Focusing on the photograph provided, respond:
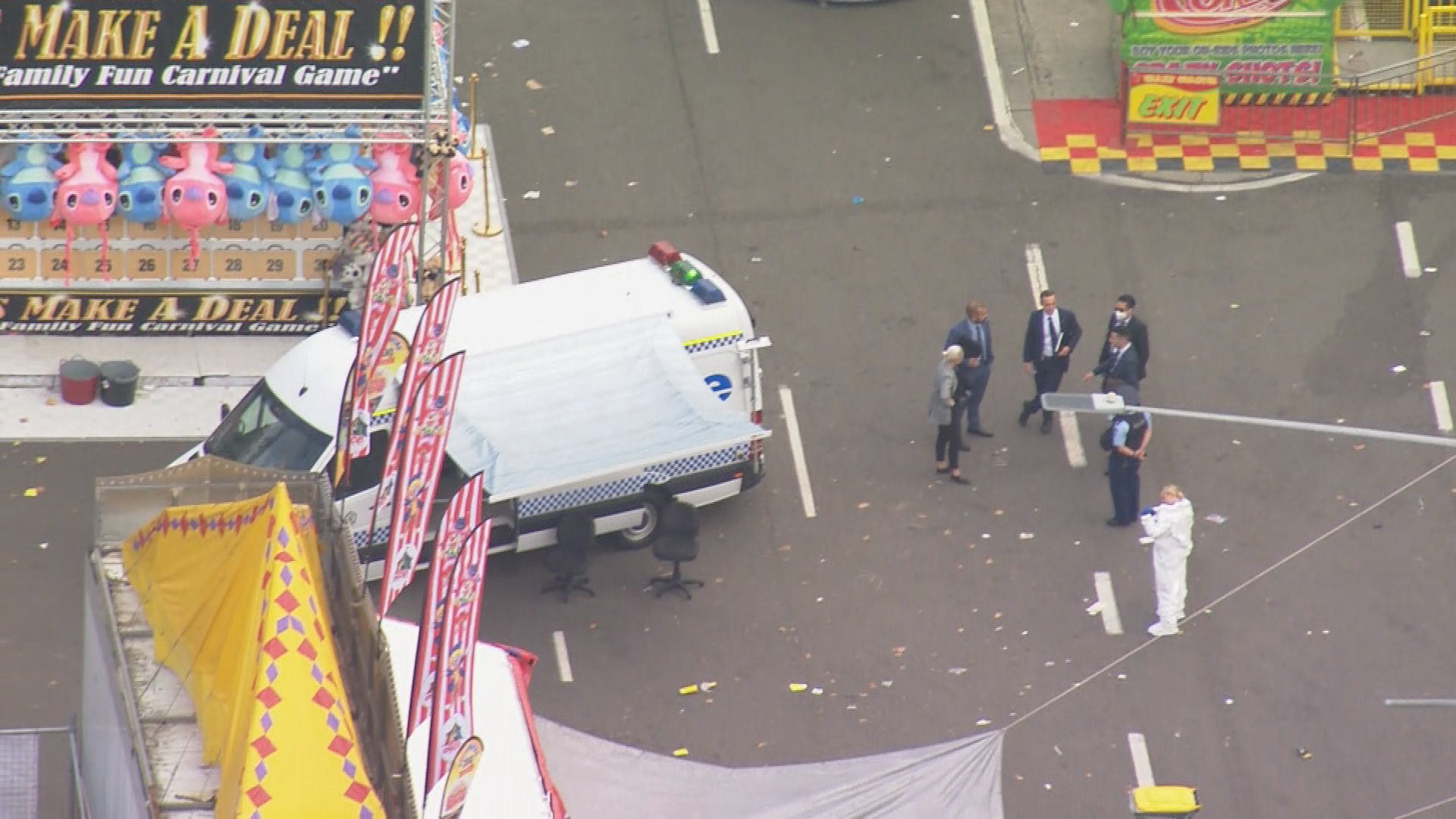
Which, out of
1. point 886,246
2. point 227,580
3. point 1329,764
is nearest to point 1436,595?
point 1329,764

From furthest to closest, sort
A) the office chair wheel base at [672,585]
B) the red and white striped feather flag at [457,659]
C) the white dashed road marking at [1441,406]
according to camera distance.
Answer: the white dashed road marking at [1441,406] → the office chair wheel base at [672,585] → the red and white striped feather flag at [457,659]

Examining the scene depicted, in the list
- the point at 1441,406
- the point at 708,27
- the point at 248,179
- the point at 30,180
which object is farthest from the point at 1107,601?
the point at 30,180

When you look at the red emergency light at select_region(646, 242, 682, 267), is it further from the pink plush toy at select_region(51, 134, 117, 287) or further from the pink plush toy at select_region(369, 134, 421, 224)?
the pink plush toy at select_region(51, 134, 117, 287)

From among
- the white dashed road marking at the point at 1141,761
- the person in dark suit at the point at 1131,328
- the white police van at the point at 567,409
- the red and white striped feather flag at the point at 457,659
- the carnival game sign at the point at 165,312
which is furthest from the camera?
the carnival game sign at the point at 165,312

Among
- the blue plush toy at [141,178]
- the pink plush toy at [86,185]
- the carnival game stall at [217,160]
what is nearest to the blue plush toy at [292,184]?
the carnival game stall at [217,160]

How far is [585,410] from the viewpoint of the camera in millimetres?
23438

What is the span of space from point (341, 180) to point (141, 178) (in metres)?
1.83

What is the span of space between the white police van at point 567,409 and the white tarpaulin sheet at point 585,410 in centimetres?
1

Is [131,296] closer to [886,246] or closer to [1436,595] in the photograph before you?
[886,246]

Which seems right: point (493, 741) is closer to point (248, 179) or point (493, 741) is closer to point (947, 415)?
point (947, 415)

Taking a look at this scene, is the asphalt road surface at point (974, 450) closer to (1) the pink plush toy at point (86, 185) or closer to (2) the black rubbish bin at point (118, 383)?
(2) the black rubbish bin at point (118, 383)

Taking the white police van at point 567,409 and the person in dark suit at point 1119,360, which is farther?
the person in dark suit at point 1119,360

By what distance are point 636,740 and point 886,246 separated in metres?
7.73

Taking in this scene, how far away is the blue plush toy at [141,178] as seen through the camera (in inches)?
985
